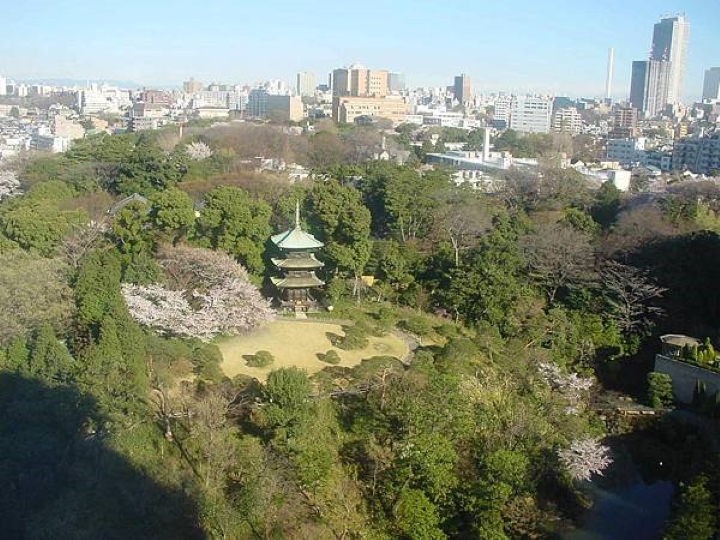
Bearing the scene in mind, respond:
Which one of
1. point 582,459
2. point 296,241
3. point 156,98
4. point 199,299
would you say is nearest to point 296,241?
point 296,241

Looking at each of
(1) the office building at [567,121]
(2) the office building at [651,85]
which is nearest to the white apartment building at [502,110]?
(1) the office building at [567,121]

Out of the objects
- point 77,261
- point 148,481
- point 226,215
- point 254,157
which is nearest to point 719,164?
point 254,157

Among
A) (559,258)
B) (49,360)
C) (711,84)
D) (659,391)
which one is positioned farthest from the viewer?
(711,84)

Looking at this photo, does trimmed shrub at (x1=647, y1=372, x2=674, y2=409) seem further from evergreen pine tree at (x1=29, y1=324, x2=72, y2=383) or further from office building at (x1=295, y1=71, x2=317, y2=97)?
A: office building at (x1=295, y1=71, x2=317, y2=97)

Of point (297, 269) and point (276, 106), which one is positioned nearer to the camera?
point (297, 269)

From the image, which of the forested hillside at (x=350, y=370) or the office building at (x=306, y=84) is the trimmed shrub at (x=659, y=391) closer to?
the forested hillside at (x=350, y=370)

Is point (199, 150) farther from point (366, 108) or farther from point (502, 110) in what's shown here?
point (502, 110)

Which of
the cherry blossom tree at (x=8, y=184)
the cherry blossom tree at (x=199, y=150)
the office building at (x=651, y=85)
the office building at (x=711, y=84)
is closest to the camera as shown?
the cherry blossom tree at (x=8, y=184)
